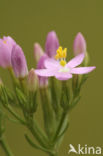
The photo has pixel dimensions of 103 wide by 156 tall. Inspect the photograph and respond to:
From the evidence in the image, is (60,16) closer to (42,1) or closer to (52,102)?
(42,1)

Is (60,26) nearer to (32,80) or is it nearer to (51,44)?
(51,44)

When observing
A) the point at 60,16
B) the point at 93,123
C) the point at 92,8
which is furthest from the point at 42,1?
the point at 93,123

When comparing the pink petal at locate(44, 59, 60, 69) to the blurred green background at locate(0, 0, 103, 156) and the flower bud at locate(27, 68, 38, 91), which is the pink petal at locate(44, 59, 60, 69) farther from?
the blurred green background at locate(0, 0, 103, 156)

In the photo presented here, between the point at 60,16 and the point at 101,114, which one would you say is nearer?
the point at 101,114

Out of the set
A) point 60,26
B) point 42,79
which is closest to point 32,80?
point 42,79

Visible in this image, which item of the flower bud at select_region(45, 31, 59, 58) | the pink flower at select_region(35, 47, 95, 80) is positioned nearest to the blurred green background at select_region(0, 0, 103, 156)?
the flower bud at select_region(45, 31, 59, 58)

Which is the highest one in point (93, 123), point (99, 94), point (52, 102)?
point (52, 102)
